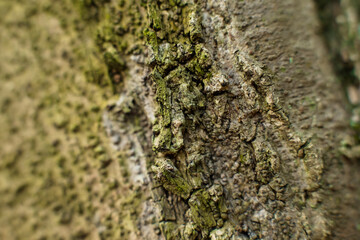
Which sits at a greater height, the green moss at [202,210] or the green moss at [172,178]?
the green moss at [172,178]

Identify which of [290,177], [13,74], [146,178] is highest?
[13,74]

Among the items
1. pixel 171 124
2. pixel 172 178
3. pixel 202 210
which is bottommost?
pixel 202 210

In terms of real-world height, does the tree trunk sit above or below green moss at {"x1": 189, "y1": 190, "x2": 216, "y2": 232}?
above

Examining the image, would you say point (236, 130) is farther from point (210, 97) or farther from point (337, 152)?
point (337, 152)

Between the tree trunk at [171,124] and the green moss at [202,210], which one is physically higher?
the tree trunk at [171,124]

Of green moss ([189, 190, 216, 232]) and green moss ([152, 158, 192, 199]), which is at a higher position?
green moss ([152, 158, 192, 199])

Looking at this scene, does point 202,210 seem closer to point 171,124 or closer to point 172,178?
point 172,178

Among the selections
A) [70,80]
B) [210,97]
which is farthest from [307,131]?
[70,80]

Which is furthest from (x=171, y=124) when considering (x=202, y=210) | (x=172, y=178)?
(x=202, y=210)
